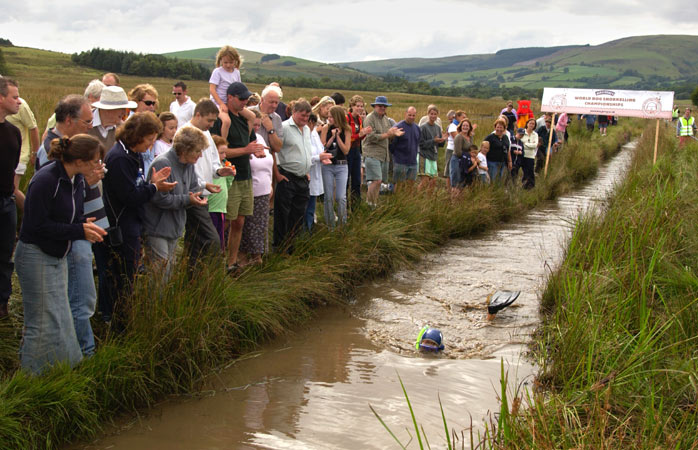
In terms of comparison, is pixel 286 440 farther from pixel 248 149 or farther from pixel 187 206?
pixel 248 149

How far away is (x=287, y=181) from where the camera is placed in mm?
8062

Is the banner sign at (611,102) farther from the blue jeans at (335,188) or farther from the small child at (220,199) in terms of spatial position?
the small child at (220,199)

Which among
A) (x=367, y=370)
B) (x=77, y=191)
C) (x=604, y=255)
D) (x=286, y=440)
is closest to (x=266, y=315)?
(x=367, y=370)

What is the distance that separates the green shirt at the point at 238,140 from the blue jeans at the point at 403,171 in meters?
4.88

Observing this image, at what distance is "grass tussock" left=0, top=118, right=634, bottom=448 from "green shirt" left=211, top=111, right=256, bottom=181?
0.97 meters

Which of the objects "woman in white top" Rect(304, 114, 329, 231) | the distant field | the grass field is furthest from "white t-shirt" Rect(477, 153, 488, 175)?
the distant field

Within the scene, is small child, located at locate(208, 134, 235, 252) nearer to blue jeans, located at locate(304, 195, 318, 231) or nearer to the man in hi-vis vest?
blue jeans, located at locate(304, 195, 318, 231)

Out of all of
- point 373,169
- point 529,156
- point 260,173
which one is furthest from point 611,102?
point 260,173

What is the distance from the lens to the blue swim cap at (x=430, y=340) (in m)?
6.21

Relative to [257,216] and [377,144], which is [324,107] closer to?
[377,144]

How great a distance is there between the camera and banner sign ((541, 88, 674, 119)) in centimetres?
1694

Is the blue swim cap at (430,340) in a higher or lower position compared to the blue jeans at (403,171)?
lower

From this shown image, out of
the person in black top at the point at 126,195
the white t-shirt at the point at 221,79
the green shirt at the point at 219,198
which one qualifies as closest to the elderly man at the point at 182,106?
the white t-shirt at the point at 221,79

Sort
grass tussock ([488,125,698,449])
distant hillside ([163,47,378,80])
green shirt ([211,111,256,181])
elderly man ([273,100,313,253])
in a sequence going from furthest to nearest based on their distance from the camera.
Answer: distant hillside ([163,47,378,80]) < elderly man ([273,100,313,253]) < green shirt ([211,111,256,181]) < grass tussock ([488,125,698,449])
